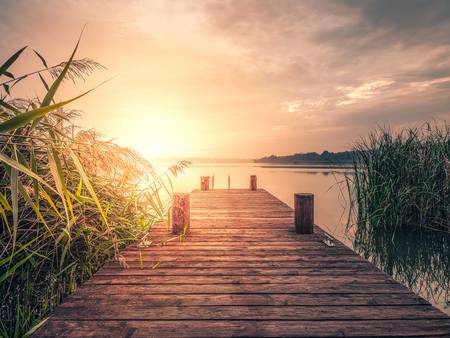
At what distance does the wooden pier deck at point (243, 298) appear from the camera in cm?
178

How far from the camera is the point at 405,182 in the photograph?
19.8 ft

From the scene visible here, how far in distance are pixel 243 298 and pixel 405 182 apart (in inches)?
219

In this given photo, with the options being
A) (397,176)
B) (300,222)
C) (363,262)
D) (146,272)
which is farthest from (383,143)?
(146,272)

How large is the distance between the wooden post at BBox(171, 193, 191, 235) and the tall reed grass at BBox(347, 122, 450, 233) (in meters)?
4.42

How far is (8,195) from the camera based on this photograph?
2633 millimetres

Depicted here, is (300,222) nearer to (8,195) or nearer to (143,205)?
(143,205)

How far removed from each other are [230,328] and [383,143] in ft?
20.2

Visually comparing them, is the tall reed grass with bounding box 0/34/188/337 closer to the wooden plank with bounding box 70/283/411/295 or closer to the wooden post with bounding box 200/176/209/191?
the wooden plank with bounding box 70/283/411/295

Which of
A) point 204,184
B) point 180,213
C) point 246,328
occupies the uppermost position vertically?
point 180,213

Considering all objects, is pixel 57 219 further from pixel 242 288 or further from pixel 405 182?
pixel 405 182

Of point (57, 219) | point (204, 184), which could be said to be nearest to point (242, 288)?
point (57, 219)

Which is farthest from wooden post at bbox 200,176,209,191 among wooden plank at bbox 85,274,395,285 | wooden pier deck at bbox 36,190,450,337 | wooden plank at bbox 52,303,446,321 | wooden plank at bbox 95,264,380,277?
wooden plank at bbox 52,303,446,321

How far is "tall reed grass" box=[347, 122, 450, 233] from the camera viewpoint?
19.1 feet

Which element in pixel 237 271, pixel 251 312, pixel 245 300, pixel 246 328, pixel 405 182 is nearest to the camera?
pixel 246 328
